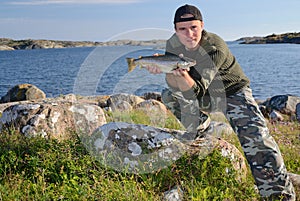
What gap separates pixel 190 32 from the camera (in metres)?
6.30

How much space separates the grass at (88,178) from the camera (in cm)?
495

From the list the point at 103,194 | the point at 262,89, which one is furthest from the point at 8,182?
the point at 262,89

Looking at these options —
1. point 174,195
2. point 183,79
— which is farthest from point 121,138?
point 174,195

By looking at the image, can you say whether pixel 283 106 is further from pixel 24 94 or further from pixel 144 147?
pixel 24 94

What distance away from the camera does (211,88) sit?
260 inches

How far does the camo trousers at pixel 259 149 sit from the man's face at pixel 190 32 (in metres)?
1.19

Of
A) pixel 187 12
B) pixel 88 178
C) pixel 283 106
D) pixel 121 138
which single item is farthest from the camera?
pixel 283 106

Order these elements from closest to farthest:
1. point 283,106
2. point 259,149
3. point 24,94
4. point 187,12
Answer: point 259,149
point 187,12
point 283,106
point 24,94

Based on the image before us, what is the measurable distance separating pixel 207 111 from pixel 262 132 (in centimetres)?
135

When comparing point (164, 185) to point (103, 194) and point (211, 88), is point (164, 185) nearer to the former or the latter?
point (103, 194)

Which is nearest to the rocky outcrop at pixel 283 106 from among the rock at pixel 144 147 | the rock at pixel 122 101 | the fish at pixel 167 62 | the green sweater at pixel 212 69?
the rock at pixel 122 101

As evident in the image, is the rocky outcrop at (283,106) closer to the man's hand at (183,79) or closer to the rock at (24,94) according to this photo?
the rock at (24,94)

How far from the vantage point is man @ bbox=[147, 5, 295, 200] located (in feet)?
19.6

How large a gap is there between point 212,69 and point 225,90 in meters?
0.59
